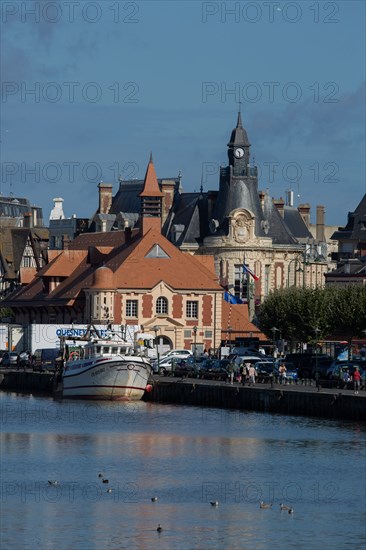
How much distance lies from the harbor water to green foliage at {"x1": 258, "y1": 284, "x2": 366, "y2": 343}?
34.2m

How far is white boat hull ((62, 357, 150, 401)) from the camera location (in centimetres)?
11212

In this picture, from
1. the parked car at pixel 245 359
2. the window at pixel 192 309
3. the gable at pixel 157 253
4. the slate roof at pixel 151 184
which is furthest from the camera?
the slate roof at pixel 151 184

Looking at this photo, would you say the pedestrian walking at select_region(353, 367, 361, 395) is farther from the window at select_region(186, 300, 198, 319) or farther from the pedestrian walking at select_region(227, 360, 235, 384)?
the window at select_region(186, 300, 198, 319)

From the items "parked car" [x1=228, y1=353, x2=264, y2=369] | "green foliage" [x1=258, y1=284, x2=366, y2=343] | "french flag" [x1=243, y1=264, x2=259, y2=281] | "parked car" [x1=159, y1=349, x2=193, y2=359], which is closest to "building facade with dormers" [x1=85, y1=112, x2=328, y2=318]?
"french flag" [x1=243, y1=264, x2=259, y2=281]

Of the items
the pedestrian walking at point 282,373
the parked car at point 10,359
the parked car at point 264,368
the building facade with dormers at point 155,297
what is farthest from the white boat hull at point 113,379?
the parked car at point 10,359

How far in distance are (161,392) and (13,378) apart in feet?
73.0

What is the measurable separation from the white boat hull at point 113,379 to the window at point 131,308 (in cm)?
3286

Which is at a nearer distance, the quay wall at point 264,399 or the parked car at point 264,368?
the quay wall at point 264,399

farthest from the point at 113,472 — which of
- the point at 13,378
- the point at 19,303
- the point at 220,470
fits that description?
the point at 19,303

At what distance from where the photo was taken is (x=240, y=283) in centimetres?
18188

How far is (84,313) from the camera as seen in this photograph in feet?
495

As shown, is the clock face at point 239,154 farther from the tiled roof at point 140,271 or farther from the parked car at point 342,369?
the parked car at point 342,369

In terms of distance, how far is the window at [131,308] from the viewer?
148550 mm

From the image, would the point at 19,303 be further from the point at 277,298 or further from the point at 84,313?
the point at 277,298
